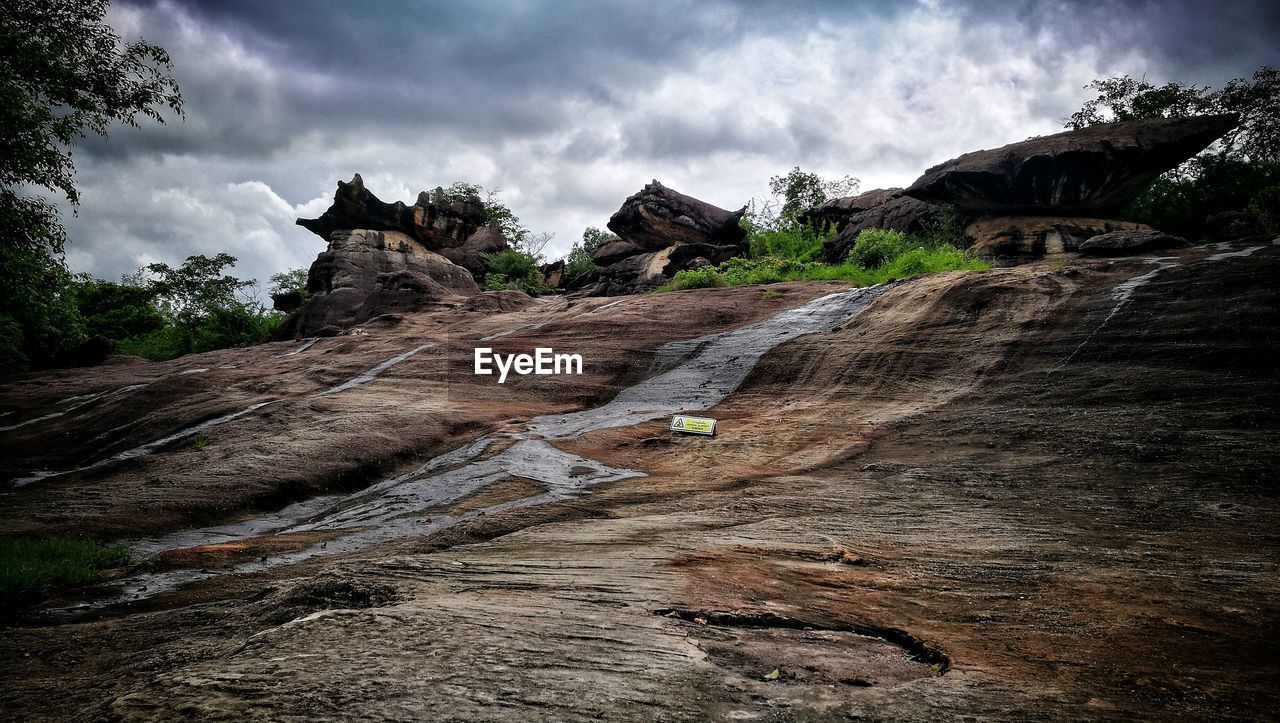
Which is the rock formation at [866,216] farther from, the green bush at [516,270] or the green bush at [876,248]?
the green bush at [516,270]

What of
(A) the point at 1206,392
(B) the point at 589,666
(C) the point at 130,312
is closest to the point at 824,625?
(B) the point at 589,666

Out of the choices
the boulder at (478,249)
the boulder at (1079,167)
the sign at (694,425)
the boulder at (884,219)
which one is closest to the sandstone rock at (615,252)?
the boulder at (478,249)

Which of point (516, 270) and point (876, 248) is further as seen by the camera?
point (516, 270)

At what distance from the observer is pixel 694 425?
33.6ft

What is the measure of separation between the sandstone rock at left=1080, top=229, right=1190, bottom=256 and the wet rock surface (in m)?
2.93

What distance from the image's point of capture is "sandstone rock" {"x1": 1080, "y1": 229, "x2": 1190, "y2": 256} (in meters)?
13.7

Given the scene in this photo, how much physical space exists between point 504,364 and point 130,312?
3840 centimetres

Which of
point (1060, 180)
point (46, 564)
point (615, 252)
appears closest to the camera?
point (46, 564)

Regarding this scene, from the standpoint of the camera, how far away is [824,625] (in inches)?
123

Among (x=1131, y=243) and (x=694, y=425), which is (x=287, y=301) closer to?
(x=694, y=425)

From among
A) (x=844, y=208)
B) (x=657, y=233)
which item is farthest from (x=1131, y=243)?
(x=657, y=233)

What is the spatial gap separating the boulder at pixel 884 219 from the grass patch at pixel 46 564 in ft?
83.7

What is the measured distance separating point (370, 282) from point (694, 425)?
27.5 m

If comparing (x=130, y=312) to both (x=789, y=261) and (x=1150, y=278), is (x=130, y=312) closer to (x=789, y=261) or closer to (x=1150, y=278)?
(x=789, y=261)
